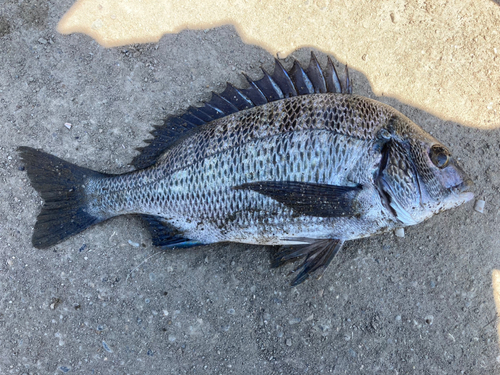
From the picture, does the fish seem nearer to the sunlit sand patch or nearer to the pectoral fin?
the pectoral fin

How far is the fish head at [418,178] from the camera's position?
2.06 metres

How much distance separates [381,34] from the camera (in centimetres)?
269

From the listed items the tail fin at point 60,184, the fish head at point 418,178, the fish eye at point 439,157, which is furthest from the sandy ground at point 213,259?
the fish eye at point 439,157

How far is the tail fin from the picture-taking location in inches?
94.7

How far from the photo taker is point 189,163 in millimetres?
2242

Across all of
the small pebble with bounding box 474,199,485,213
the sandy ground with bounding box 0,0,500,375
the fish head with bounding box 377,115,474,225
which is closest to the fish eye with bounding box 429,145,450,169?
the fish head with bounding box 377,115,474,225

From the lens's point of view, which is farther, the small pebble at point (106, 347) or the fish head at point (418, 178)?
the small pebble at point (106, 347)

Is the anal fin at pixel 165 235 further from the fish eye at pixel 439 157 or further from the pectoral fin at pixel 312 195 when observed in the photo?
the fish eye at pixel 439 157

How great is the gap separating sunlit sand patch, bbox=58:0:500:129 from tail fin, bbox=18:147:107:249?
105 centimetres

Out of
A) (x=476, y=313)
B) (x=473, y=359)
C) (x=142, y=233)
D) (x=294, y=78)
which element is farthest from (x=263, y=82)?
(x=473, y=359)

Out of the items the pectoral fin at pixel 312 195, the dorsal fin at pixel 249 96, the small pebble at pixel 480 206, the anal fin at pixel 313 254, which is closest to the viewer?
the pectoral fin at pixel 312 195

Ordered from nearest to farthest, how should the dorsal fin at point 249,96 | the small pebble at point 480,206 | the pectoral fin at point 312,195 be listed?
the pectoral fin at point 312,195, the dorsal fin at point 249,96, the small pebble at point 480,206

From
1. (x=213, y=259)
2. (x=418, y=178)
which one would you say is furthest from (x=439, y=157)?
(x=213, y=259)

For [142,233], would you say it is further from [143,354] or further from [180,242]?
[143,354]
